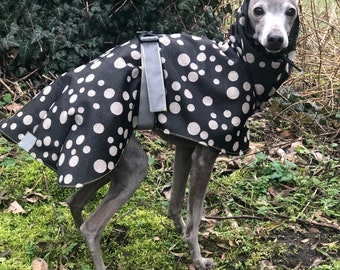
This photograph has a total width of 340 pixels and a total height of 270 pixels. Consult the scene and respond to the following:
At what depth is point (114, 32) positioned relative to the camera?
17.1 feet

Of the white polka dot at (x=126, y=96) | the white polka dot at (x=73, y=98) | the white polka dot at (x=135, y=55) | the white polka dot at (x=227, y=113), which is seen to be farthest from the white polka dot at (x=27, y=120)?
the white polka dot at (x=227, y=113)

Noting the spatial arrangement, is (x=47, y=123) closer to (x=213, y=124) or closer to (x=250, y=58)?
(x=213, y=124)

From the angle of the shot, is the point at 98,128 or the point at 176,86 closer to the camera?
the point at 98,128

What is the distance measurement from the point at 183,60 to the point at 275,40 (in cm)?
49

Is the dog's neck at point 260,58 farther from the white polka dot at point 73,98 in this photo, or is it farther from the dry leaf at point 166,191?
the dry leaf at point 166,191

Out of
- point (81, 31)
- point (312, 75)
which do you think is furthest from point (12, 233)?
point (312, 75)

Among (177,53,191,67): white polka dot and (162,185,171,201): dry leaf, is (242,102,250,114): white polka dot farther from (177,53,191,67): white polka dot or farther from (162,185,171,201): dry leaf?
(162,185,171,201): dry leaf

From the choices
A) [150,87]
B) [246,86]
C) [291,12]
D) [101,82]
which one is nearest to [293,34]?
[291,12]

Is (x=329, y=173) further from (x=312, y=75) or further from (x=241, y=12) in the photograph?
(x=241, y=12)

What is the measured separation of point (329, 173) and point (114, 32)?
8.16 ft

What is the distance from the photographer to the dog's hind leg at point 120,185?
2.79 meters

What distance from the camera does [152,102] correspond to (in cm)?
261

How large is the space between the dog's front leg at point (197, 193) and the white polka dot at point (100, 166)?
1.91ft

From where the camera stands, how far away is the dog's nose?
2.55 m
